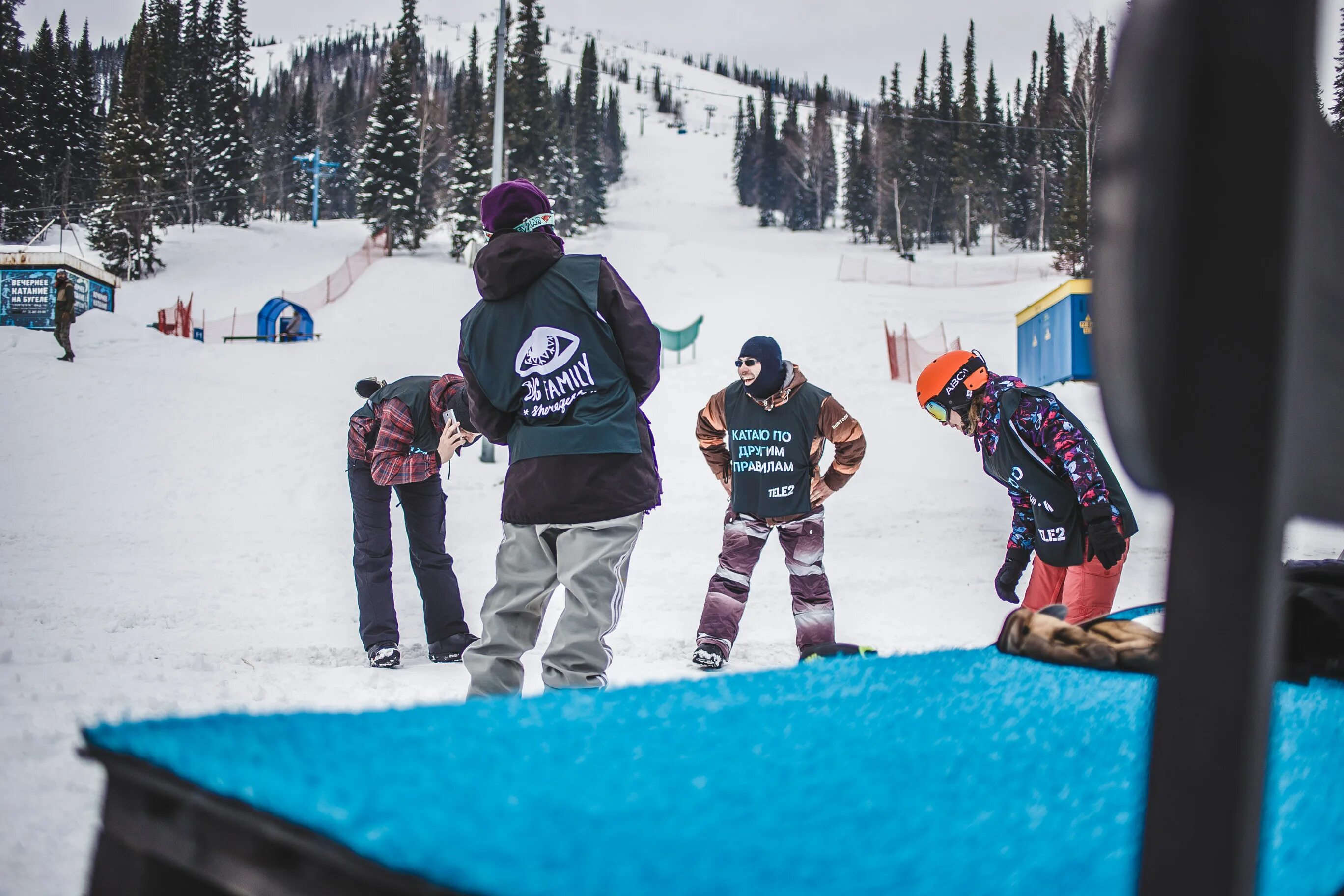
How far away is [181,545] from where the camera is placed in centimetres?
788

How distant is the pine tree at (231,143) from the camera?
40.1m

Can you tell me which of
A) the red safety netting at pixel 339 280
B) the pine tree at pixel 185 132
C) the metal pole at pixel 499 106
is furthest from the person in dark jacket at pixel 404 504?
the pine tree at pixel 185 132

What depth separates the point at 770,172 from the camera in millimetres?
65000

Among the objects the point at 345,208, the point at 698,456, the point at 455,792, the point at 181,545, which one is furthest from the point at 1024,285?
the point at 345,208

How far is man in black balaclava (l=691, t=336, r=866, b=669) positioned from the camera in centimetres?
465

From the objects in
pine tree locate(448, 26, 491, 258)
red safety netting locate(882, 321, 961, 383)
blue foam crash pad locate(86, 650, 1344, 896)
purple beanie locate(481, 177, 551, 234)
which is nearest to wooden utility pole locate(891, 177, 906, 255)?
pine tree locate(448, 26, 491, 258)

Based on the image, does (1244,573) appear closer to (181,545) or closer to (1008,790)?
(1008,790)

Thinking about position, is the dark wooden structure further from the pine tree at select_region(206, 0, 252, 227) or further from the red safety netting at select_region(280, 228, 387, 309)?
the pine tree at select_region(206, 0, 252, 227)

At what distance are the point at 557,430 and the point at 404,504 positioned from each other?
6.97 feet

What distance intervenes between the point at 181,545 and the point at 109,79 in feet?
104

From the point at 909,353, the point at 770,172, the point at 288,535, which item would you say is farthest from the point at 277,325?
the point at 770,172

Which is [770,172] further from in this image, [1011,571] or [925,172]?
[1011,571]

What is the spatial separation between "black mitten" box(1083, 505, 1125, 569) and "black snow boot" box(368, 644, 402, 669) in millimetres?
3161

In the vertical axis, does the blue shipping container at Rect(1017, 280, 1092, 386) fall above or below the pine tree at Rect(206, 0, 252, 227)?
below
